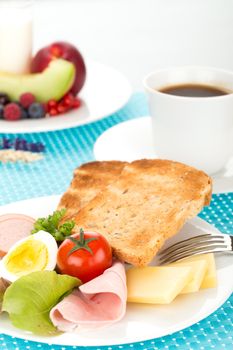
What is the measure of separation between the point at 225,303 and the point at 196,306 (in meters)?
0.17

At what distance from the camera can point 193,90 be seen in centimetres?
231

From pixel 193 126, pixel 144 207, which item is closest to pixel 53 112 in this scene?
pixel 193 126

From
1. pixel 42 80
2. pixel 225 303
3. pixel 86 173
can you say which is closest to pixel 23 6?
pixel 42 80

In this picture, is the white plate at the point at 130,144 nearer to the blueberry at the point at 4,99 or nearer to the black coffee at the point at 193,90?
the black coffee at the point at 193,90

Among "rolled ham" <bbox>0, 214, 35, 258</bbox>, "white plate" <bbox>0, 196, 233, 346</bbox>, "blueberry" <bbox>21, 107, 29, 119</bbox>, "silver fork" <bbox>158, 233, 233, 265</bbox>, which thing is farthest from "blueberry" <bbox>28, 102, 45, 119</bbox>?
"white plate" <bbox>0, 196, 233, 346</bbox>

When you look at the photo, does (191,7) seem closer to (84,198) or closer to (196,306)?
(84,198)

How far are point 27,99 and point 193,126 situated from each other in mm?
734

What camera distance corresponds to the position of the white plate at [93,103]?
251cm

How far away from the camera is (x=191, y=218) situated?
1831mm

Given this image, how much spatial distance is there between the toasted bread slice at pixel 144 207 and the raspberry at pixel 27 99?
0.79 metres

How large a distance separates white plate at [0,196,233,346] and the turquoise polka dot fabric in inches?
2.5

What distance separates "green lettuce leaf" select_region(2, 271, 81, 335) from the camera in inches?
57.2

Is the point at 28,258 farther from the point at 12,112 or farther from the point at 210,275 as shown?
the point at 12,112

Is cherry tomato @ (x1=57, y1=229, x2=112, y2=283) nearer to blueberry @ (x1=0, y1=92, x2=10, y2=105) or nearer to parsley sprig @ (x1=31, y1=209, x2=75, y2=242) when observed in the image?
parsley sprig @ (x1=31, y1=209, x2=75, y2=242)
